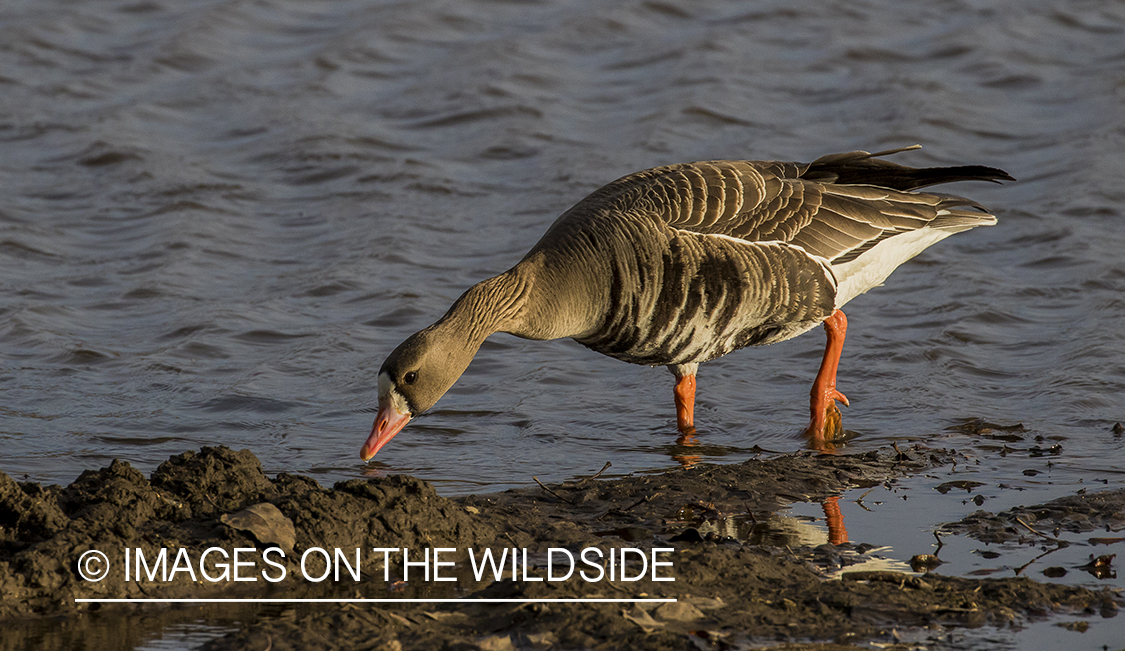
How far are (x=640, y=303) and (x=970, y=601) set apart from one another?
3.00 meters

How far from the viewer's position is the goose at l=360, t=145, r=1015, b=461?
7.75m

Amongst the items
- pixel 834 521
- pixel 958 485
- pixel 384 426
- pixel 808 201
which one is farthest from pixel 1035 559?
pixel 384 426

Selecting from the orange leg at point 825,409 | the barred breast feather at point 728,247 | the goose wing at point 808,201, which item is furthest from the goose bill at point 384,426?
the orange leg at point 825,409

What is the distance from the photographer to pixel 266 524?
5957mm

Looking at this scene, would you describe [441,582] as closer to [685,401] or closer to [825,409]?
[685,401]

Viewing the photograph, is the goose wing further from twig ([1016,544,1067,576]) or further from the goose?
twig ([1016,544,1067,576])

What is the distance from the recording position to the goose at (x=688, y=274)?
7754 mm

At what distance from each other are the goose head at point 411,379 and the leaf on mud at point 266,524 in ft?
4.31

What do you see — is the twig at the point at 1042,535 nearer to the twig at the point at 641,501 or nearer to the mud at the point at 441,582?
the mud at the point at 441,582

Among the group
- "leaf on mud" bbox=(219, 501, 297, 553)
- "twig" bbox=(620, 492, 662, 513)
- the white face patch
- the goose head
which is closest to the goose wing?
the goose head

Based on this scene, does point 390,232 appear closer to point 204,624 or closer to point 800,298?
point 800,298

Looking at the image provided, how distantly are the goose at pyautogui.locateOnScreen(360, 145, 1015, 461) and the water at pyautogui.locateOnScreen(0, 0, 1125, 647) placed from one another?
0.73m

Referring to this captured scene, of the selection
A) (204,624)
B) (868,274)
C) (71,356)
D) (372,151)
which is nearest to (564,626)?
(204,624)

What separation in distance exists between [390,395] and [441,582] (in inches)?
66.8
